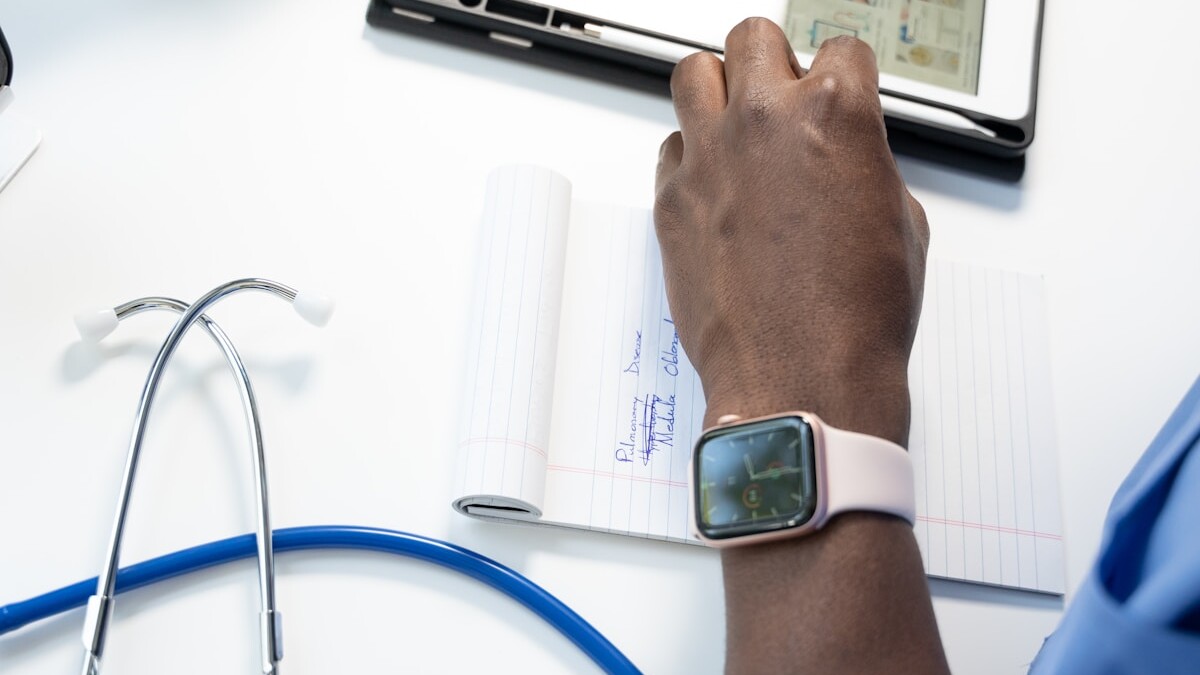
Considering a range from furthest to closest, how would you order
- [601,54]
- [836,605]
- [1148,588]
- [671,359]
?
[601,54], [671,359], [836,605], [1148,588]

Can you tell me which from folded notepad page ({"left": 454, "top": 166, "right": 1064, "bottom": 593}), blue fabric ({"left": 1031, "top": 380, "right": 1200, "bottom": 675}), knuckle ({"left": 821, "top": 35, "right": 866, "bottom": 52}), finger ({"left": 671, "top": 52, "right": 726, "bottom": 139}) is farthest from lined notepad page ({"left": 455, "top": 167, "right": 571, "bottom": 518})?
blue fabric ({"left": 1031, "top": 380, "right": 1200, "bottom": 675})

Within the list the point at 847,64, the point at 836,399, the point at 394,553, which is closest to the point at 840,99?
the point at 847,64

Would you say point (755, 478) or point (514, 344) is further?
point (514, 344)

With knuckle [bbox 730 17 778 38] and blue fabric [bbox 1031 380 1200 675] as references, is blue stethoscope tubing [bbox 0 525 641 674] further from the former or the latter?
knuckle [bbox 730 17 778 38]

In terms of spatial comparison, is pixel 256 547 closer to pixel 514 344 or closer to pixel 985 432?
pixel 514 344

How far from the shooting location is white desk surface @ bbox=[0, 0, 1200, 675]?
1.85 ft

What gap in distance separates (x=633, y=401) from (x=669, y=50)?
0.31 metres

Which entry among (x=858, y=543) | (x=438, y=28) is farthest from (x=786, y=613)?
(x=438, y=28)

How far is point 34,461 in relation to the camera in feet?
1.89

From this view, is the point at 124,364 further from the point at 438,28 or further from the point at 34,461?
the point at 438,28

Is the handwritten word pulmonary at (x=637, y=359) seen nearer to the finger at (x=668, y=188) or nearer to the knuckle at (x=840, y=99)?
the finger at (x=668, y=188)

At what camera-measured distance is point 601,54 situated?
2.48ft

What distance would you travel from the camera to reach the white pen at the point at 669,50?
739mm

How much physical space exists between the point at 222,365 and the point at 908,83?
1.96 feet
